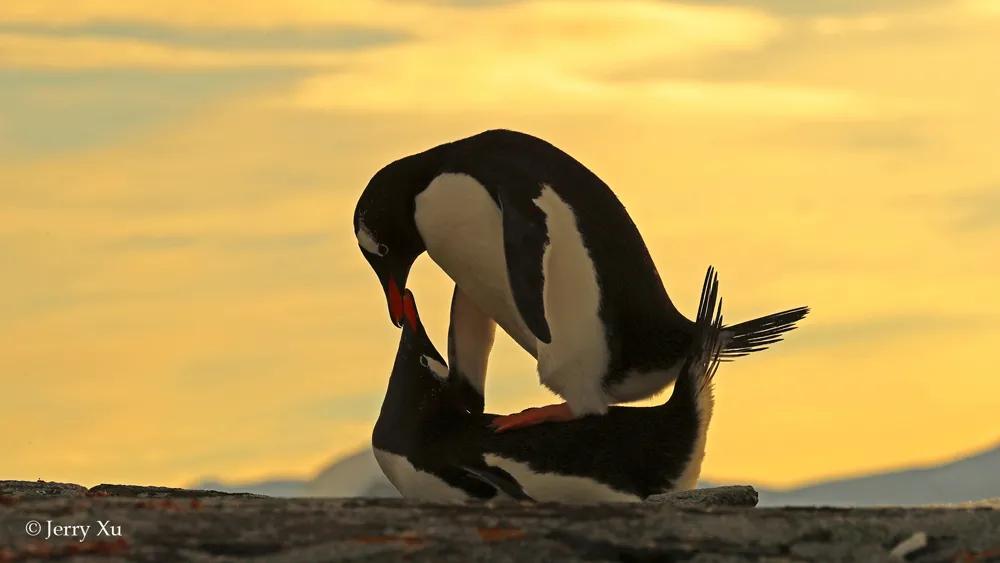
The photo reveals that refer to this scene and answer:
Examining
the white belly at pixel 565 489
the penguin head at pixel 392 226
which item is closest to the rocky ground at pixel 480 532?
the white belly at pixel 565 489

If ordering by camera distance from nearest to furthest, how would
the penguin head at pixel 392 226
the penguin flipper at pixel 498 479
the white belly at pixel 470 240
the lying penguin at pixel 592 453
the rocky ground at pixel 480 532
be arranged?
the rocky ground at pixel 480 532, the penguin flipper at pixel 498 479, the lying penguin at pixel 592 453, the white belly at pixel 470 240, the penguin head at pixel 392 226

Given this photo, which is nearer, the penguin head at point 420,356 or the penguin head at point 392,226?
the penguin head at point 420,356

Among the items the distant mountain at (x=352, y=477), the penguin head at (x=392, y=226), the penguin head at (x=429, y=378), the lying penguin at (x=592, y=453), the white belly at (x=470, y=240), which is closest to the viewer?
the lying penguin at (x=592, y=453)

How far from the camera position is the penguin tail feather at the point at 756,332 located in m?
9.88

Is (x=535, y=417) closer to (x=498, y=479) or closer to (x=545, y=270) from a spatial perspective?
(x=498, y=479)

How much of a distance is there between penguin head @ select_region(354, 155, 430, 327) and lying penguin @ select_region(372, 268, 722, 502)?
131 centimetres

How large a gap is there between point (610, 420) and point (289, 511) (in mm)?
2936

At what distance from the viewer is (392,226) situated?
33.0ft

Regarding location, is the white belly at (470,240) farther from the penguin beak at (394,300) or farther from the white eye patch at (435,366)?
the penguin beak at (394,300)

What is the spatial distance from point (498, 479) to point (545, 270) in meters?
1.24

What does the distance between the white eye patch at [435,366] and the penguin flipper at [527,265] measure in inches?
36.7

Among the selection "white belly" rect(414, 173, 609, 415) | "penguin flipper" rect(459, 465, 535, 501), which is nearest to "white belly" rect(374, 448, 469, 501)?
"penguin flipper" rect(459, 465, 535, 501)

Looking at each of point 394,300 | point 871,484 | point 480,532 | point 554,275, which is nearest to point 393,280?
point 394,300

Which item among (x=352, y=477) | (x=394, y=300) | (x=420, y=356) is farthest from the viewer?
(x=352, y=477)
